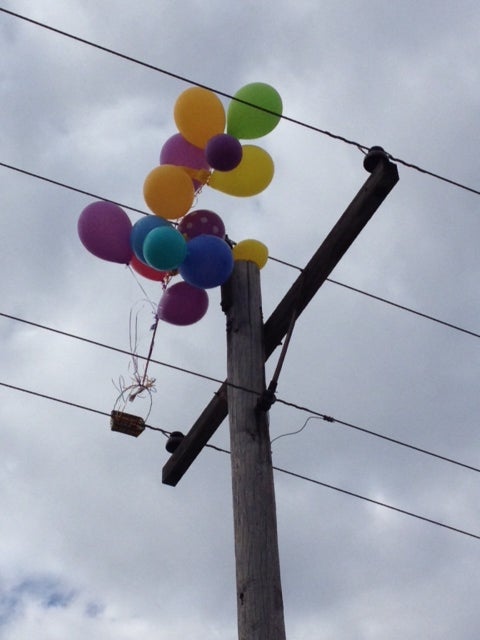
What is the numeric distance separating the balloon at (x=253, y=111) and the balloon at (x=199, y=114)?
0.22ft

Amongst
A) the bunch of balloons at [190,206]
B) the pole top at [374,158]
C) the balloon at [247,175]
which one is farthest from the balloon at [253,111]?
the pole top at [374,158]

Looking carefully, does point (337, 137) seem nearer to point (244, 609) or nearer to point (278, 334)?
point (278, 334)

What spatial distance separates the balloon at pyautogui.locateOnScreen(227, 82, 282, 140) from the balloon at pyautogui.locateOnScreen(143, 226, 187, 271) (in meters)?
0.78

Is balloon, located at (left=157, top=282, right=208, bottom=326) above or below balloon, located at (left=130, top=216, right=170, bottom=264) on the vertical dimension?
below

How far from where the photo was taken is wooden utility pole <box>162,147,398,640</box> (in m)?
3.53

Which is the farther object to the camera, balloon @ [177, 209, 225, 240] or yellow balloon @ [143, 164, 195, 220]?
balloon @ [177, 209, 225, 240]

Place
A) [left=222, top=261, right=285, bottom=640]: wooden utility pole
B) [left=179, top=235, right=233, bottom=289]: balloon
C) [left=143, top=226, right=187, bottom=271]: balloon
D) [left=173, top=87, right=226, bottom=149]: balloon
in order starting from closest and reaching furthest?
1. [left=222, top=261, right=285, bottom=640]: wooden utility pole
2. [left=143, top=226, right=187, bottom=271]: balloon
3. [left=179, top=235, right=233, bottom=289]: balloon
4. [left=173, top=87, right=226, bottom=149]: balloon

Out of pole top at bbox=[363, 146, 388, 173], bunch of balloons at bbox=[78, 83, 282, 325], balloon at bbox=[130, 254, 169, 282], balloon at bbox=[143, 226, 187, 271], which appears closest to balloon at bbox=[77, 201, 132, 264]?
bunch of balloons at bbox=[78, 83, 282, 325]

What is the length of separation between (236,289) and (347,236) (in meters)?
0.66

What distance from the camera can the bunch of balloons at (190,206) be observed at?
4238 mm

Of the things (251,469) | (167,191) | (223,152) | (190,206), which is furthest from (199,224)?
(251,469)

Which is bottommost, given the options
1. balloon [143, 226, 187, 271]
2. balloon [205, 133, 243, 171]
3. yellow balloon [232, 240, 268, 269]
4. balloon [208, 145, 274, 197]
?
balloon [143, 226, 187, 271]

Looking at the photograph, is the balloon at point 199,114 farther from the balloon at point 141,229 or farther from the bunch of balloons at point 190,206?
the balloon at point 141,229

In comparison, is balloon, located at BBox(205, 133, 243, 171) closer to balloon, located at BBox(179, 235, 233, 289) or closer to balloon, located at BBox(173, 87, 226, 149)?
balloon, located at BBox(173, 87, 226, 149)
